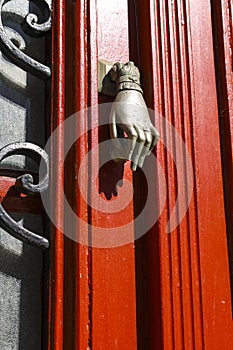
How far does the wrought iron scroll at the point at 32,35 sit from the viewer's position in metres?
0.94

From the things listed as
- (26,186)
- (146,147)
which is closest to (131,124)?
(146,147)

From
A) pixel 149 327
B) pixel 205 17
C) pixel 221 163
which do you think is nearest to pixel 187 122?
pixel 221 163

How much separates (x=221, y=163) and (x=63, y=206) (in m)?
0.28

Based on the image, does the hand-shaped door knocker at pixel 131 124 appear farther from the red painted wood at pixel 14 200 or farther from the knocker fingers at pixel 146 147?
the red painted wood at pixel 14 200

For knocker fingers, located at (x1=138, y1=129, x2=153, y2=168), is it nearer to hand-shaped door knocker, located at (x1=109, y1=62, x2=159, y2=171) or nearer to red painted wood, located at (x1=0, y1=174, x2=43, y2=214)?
hand-shaped door knocker, located at (x1=109, y1=62, x2=159, y2=171)

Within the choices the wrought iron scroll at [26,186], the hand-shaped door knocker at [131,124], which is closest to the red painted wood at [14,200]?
the wrought iron scroll at [26,186]

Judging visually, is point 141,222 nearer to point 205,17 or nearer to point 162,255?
point 162,255

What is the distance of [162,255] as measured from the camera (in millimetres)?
920

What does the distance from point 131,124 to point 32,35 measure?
0.22 metres

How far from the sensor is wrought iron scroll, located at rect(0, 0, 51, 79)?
936 millimetres

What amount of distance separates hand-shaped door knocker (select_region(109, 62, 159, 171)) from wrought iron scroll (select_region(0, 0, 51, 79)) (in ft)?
0.39

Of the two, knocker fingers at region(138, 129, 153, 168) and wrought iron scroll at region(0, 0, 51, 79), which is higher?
wrought iron scroll at region(0, 0, 51, 79)

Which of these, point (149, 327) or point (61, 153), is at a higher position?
point (61, 153)

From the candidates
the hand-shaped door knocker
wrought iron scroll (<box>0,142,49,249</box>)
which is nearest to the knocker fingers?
the hand-shaped door knocker
